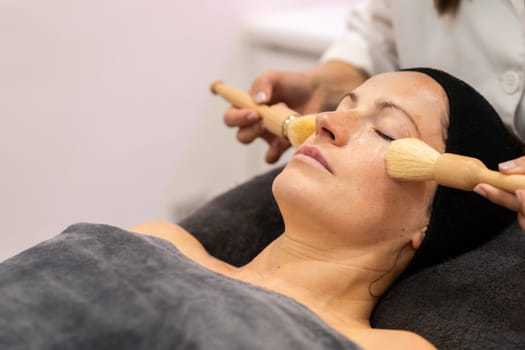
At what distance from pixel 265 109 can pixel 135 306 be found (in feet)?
1.69

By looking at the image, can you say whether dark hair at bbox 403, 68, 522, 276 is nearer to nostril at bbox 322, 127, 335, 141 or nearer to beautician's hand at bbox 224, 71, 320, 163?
nostril at bbox 322, 127, 335, 141

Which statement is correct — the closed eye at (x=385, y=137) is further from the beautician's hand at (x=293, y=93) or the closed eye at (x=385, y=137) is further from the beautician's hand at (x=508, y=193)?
the beautician's hand at (x=293, y=93)

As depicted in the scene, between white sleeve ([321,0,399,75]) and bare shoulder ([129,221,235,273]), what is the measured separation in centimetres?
50

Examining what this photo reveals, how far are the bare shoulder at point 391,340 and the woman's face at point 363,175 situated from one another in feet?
0.45

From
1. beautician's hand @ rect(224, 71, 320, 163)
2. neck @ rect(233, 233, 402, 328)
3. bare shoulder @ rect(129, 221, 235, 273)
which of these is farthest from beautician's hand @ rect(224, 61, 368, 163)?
neck @ rect(233, 233, 402, 328)

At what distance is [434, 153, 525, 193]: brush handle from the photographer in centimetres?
80

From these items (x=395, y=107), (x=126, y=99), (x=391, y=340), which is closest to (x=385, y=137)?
(x=395, y=107)

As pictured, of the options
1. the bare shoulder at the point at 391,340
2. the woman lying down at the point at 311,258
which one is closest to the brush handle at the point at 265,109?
the woman lying down at the point at 311,258

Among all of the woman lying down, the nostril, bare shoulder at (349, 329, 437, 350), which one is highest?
the nostril

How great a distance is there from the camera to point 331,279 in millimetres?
988

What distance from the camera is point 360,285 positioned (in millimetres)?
1006

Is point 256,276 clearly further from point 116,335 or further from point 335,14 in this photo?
point 335,14

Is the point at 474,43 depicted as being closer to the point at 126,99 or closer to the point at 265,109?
the point at 265,109

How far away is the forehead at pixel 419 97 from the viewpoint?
3.25ft
